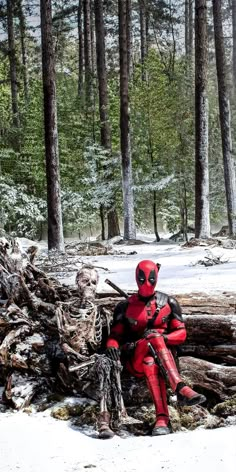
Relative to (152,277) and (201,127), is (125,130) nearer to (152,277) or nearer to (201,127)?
(201,127)

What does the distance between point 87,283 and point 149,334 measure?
1352 mm

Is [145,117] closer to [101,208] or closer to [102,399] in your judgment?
[101,208]

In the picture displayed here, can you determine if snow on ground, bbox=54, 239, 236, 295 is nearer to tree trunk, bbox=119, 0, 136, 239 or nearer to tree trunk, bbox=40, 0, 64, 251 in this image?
tree trunk, bbox=40, 0, 64, 251

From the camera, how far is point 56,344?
5.24m

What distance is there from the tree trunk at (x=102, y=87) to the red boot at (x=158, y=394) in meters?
14.7

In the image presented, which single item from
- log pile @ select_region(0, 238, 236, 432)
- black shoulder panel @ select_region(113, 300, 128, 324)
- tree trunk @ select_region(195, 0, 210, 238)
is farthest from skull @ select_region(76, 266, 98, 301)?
tree trunk @ select_region(195, 0, 210, 238)

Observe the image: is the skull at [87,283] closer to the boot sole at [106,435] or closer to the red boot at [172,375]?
the red boot at [172,375]

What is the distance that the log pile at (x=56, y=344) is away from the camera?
15.6 ft

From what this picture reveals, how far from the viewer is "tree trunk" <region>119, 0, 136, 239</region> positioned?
54.2 feet

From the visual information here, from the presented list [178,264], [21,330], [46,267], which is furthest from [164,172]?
[21,330]

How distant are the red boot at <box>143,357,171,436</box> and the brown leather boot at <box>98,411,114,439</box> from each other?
1.18 ft

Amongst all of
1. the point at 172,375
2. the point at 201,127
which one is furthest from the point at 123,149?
the point at 172,375

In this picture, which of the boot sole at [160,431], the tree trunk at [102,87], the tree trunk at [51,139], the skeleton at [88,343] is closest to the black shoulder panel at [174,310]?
the skeleton at [88,343]

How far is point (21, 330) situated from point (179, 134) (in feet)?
45.6
